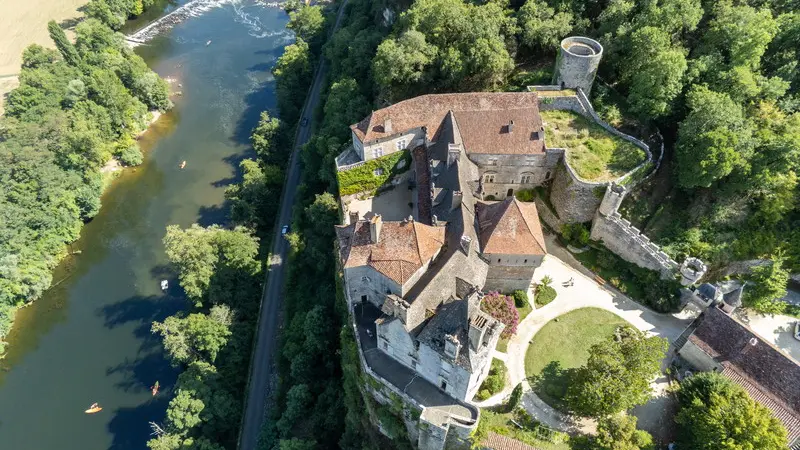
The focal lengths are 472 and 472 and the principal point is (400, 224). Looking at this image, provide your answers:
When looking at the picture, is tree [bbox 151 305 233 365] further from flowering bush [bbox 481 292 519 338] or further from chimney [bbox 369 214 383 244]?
flowering bush [bbox 481 292 519 338]

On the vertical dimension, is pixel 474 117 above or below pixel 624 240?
above

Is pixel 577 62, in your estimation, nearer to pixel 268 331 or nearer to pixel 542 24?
pixel 542 24

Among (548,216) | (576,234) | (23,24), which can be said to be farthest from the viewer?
(23,24)

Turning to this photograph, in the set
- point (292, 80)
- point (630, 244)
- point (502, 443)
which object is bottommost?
point (502, 443)

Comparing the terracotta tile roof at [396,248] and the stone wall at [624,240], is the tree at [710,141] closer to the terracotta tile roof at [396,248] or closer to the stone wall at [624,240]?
the stone wall at [624,240]

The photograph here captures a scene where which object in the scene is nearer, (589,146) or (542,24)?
(589,146)

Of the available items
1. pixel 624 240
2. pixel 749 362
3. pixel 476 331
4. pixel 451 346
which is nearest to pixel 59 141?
pixel 451 346
